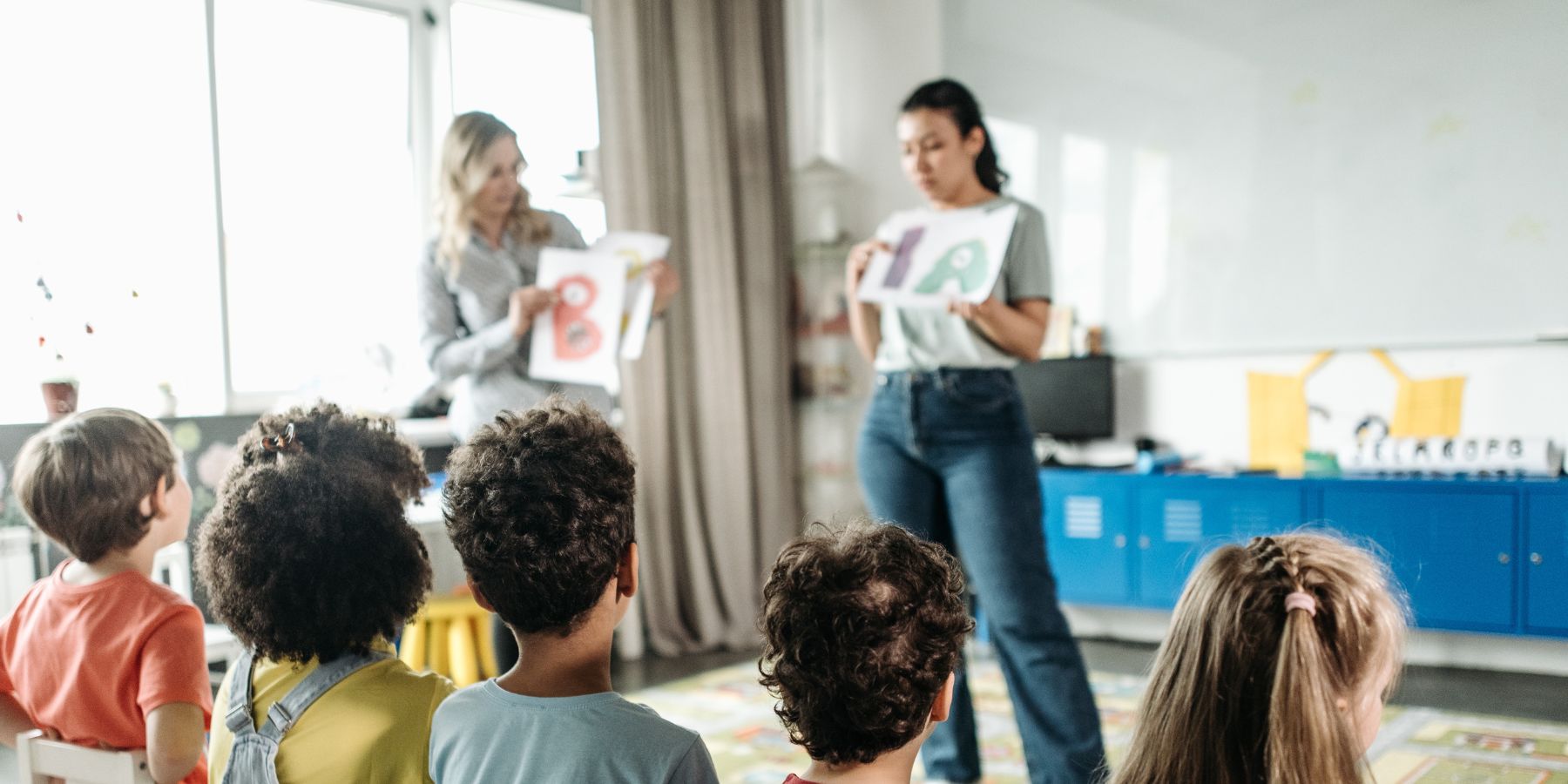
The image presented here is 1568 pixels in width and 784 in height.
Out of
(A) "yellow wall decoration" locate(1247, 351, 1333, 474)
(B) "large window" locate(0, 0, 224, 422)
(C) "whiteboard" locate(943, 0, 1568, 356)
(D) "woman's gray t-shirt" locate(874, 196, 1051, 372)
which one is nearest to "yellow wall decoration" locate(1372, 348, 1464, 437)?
(C) "whiteboard" locate(943, 0, 1568, 356)

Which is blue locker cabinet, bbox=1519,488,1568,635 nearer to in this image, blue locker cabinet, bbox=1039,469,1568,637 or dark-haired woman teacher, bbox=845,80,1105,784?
blue locker cabinet, bbox=1039,469,1568,637

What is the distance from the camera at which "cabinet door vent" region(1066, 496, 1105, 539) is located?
3824 millimetres

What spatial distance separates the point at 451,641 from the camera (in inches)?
112

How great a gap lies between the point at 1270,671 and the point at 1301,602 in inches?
2.3

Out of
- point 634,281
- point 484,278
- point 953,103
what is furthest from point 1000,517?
point 484,278

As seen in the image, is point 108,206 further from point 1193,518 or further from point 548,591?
point 1193,518

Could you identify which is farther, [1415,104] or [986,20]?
[986,20]

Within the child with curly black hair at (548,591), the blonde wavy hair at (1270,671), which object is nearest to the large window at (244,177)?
the child with curly black hair at (548,591)

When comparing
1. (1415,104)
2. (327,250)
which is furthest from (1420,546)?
(327,250)

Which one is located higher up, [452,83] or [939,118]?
[452,83]

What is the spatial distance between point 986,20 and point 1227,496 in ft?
5.90

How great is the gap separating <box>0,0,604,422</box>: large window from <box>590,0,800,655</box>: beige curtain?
0.26 meters

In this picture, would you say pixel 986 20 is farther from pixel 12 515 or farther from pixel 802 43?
pixel 12 515

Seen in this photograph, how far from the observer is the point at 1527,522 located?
10.5 ft
